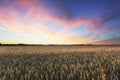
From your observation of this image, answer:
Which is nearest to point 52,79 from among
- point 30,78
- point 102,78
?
point 30,78

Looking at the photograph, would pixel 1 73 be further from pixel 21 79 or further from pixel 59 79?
pixel 59 79

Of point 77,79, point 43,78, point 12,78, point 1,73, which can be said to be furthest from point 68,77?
point 1,73

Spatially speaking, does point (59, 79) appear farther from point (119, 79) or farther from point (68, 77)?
point (119, 79)

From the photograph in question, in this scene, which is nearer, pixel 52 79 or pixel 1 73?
pixel 52 79

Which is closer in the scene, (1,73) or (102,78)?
(102,78)

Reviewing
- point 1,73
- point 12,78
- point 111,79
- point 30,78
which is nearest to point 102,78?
point 111,79

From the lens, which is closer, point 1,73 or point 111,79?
point 111,79

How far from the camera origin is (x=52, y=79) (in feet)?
22.8

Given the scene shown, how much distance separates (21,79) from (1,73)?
1.62 meters

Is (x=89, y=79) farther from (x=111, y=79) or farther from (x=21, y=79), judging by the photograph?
(x=21, y=79)

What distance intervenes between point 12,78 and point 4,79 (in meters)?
0.38

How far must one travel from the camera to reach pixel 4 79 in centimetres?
684

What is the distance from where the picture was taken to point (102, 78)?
6.88 m

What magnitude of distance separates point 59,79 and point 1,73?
8.34ft
